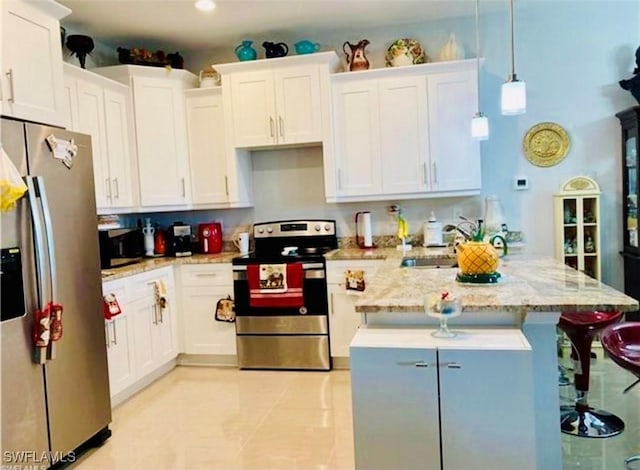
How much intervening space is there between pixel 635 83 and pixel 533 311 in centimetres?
275

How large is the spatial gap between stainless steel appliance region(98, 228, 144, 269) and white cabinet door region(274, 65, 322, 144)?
5.09 ft

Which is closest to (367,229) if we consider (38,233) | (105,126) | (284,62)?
(284,62)

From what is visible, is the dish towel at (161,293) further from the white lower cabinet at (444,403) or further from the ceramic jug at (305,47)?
the white lower cabinet at (444,403)

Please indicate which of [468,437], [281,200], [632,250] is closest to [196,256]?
[281,200]

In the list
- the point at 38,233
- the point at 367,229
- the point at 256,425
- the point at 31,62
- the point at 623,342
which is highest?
the point at 31,62

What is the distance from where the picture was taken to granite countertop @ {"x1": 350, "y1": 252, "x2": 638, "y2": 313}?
1991mm

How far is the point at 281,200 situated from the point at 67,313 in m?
2.36

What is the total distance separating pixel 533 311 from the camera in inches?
78.9

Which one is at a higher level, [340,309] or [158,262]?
[158,262]

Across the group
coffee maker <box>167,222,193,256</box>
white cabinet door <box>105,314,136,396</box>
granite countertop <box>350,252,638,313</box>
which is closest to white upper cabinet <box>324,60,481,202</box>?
granite countertop <box>350,252,638,313</box>

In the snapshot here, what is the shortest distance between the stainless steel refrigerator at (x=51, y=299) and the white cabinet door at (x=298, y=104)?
5.69ft

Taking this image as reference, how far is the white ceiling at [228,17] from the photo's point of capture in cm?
368

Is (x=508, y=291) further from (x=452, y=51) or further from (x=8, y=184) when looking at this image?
(x=452, y=51)

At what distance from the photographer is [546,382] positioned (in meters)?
2.17
